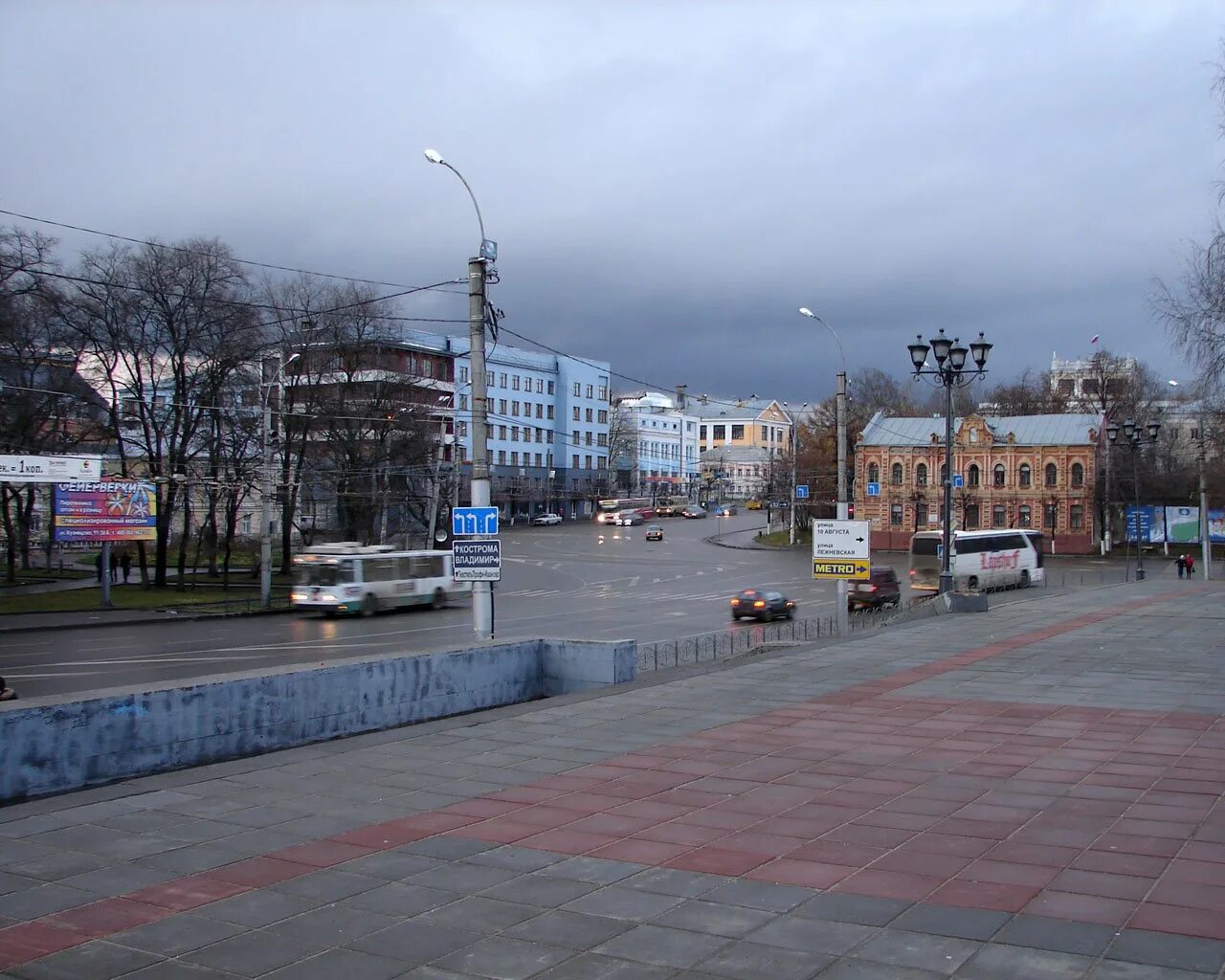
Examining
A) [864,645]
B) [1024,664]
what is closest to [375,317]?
[864,645]

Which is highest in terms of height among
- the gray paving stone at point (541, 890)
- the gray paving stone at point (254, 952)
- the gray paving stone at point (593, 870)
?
the gray paving stone at point (254, 952)

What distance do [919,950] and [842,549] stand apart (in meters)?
21.7

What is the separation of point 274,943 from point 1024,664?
1527 centimetres

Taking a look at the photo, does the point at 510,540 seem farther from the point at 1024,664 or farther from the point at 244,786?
the point at 244,786

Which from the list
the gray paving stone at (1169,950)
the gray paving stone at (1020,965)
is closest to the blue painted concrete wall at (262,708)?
the gray paving stone at (1020,965)

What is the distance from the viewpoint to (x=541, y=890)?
692 centimetres

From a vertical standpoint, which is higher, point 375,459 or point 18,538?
point 375,459

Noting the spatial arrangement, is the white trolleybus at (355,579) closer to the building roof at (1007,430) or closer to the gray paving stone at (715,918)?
the gray paving stone at (715,918)

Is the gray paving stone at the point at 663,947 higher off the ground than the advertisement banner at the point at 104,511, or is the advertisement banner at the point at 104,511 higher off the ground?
the advertisement banner at the point at 104,511

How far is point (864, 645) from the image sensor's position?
21641 millimetres

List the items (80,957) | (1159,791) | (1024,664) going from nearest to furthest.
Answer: (80,957), (1159,791), (1024,664)

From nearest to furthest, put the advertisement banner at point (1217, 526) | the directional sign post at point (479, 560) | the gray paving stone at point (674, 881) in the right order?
the gray paving stone at point (674, 881) < the directional sign post at point (479, 560) < the advertisement banner at point (1217, 526)

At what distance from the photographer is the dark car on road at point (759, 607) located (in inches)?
1479

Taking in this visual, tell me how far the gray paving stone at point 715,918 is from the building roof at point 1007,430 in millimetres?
83909
